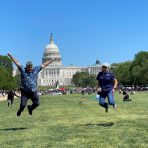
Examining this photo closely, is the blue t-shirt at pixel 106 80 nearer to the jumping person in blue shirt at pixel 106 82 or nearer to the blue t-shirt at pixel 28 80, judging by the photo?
the jumping person in blue shirt at pixel 106 82

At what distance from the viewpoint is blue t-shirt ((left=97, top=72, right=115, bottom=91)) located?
16984 millimetres

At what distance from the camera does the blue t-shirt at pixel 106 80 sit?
55.7ft

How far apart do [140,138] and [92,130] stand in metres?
2.48

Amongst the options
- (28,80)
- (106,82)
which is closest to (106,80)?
(106,82)

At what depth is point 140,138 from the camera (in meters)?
12.5

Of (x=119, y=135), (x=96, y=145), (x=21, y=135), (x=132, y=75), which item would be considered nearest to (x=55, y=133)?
(x=21, y=135)

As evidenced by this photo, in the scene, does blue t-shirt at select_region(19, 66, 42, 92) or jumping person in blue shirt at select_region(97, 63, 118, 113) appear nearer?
blue t-shirt at select_region(19, 66, 42, 92)

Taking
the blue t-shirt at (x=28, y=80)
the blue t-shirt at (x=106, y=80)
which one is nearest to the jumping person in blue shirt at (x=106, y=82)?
the blue t-shirt at (x=106, y=80)

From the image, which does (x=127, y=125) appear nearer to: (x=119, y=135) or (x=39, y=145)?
(x=119, y=135)

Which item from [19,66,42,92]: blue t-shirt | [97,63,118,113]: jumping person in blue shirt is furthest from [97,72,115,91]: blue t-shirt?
[19,66,42,92]: blue t-shirt

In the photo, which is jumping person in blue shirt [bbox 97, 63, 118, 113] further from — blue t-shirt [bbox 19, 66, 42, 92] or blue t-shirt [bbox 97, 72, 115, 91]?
blue t-shirt [bbox 19, 66, 42, 92]

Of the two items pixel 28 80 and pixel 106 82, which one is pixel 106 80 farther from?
pixel 28 80

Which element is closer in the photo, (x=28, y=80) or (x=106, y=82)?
(x=28, y=80)

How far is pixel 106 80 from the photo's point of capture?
1698cm
